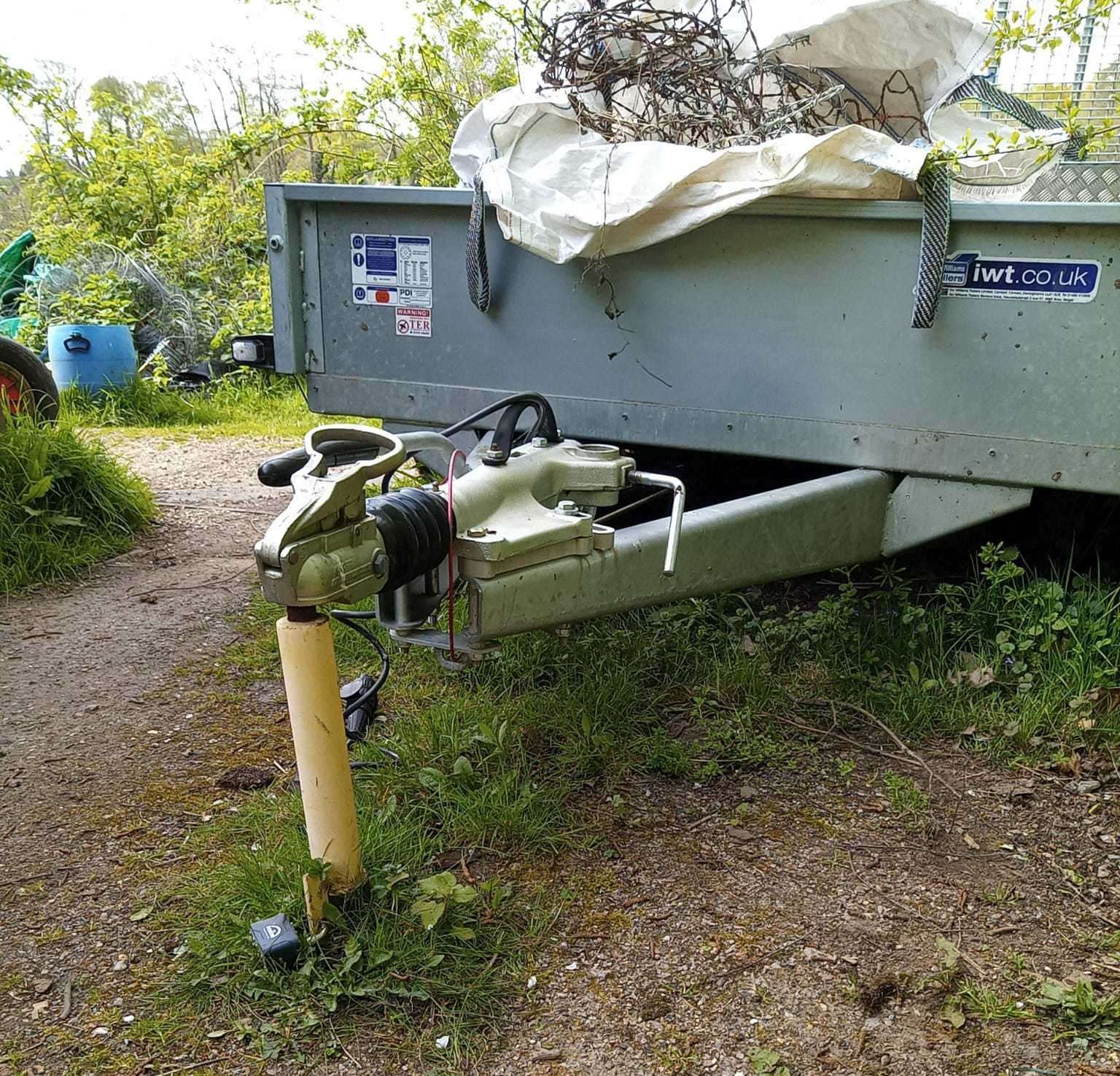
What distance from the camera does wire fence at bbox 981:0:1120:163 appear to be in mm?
2781

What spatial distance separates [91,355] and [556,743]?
543 cm

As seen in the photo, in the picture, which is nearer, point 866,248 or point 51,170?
point 866,248

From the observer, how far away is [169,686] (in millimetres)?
3016

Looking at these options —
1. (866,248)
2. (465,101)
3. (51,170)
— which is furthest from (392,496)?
(51,170)

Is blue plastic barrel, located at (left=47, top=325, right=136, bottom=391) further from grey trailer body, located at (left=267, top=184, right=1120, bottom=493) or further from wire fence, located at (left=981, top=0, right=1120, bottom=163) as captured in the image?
wire fence, located at (left=981, top=0, right=1120, bottom=163)

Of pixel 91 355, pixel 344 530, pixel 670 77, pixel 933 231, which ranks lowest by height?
pixel 91 355

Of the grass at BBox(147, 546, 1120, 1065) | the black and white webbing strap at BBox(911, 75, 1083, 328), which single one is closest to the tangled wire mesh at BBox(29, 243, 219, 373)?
the grass at BBox(147, 546, 1120, 1065)

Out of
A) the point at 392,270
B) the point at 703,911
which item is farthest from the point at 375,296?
the point at 703,911

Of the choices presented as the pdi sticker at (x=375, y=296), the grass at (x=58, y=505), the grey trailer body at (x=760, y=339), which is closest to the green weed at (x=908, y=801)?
the grey trailer body at (x=760, y=339)

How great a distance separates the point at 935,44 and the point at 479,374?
1.50 meters

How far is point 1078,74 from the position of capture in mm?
2891

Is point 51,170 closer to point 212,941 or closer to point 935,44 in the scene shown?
point 935,44

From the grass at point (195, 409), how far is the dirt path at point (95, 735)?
90.9 inches

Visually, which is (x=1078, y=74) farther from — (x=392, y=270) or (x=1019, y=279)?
(x=392, y=270)
